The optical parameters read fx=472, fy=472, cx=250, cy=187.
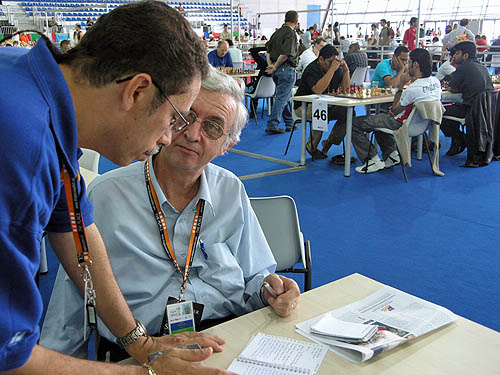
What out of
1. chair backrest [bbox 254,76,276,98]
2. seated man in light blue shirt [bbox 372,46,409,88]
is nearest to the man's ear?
seated man in light blue shirt [bbox 372,46,409,88]

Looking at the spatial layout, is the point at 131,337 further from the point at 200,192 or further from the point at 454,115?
the point at 454,115

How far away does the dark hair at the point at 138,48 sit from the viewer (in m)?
0.79

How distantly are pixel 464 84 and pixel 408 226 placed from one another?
260 centimetres

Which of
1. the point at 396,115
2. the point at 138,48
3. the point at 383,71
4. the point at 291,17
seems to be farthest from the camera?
the point at 291,17

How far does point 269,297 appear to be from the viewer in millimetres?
1386

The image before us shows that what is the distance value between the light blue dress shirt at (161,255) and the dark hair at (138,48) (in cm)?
68

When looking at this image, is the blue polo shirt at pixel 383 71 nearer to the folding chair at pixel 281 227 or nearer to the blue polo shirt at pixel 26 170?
the folding chair at pixel 281 227

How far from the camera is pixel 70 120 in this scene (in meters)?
0.74

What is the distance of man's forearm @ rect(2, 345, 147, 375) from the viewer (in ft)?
2.60

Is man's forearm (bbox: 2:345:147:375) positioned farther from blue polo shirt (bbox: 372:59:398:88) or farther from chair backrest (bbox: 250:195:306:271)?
blue polo shirt (bbox: 372:59:398:88)

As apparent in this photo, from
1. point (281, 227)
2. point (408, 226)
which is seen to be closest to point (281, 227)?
point (281, 227)

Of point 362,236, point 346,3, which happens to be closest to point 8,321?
point 362,236

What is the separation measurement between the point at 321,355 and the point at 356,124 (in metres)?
4.51

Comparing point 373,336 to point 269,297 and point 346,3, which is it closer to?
point 269,297
